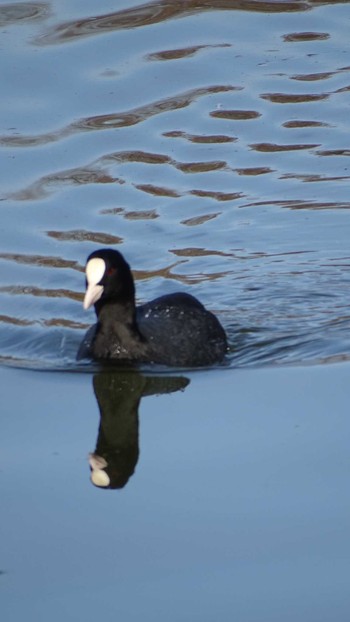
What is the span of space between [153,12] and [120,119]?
8.42 feet

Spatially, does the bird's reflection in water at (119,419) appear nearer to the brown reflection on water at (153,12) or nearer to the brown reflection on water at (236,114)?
the brown reflection on water at (236,114)

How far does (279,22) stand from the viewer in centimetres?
1455

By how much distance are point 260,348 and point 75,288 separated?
1.59 meters

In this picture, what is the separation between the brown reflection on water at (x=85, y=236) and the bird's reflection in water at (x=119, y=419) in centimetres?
239

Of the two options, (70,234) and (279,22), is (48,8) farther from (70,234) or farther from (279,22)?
(70,234)

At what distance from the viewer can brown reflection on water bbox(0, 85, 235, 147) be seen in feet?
39.2

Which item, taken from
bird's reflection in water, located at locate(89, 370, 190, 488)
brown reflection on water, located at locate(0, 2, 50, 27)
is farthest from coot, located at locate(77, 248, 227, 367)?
brown reflection on water, located at locate(0, 2, 50, 27)

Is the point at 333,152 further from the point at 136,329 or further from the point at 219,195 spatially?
the point at 136,329

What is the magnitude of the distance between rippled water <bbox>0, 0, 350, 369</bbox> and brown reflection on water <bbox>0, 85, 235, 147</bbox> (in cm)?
2

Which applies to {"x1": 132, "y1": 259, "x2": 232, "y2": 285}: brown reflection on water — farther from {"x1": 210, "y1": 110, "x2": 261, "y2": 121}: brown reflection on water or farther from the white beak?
{"x1": 210, "y1": 110, "x2": 261, "y2": 121}: brown reflection on water

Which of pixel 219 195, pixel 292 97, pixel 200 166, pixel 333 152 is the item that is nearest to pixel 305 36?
pixel 292 97

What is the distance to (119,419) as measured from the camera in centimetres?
717

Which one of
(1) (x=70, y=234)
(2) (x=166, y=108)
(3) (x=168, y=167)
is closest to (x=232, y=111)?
(2) (x=166, y=108)

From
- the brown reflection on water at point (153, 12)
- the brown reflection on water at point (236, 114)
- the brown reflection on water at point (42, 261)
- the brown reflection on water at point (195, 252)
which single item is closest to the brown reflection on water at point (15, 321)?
the brown reflection on water at point (42, 261)
